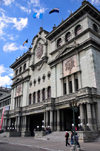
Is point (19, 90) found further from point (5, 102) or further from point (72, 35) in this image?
point (72, 35)

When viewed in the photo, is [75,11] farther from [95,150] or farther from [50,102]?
[95,150]

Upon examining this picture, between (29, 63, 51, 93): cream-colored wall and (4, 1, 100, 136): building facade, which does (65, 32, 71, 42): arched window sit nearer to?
(4, 1, 100, 136): building facade

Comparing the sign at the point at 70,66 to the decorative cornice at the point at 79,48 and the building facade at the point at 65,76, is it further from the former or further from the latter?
the decorative cornice at the point at 79,48

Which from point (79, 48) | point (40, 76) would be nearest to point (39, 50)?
point (40, 76)

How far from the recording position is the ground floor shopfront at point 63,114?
25228 millimetres

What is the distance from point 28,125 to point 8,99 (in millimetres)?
25362

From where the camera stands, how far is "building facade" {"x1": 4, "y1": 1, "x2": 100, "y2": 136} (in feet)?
88.8

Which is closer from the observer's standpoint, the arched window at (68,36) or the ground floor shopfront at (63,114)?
the ground floor shopfront at (63,114)

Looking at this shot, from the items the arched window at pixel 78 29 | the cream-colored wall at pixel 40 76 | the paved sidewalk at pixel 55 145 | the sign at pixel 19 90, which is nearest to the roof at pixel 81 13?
the arched window at pixel 78 29

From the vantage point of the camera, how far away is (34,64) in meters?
48.4

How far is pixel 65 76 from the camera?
3509cm

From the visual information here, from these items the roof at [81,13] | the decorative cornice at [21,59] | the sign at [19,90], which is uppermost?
the roof at [81,13]

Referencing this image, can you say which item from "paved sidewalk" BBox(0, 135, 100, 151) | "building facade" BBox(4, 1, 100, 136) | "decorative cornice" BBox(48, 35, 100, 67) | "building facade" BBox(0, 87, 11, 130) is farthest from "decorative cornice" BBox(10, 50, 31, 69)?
"paved sidewalk" BBox(0, 135, 100, 151)

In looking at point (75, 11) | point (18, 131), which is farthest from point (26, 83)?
point (75, 11)
